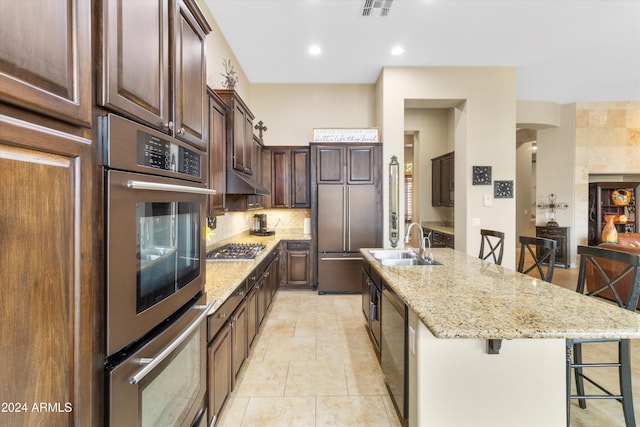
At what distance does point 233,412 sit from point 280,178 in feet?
11.4

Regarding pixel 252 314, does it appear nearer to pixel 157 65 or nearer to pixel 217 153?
pixel 217 153

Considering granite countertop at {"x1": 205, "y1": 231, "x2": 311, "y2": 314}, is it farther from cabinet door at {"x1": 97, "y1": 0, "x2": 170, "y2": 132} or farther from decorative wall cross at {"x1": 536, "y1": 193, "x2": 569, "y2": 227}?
decorative wall cross at {"x1": 536, "y1": 193, "x2": 569, "y2": 227}

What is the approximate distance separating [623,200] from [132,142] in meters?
9.15

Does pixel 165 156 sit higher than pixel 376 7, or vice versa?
pixel 376 7

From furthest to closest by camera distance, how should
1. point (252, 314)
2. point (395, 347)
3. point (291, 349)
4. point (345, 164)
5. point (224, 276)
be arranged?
1. point (345, 164)
2. point (291, 349)
3. point (252, 314)
4. point (224, 276)
5. point (395, 347)

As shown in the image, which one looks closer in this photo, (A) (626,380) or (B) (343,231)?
(A) (626,380)

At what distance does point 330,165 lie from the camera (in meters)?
4.39

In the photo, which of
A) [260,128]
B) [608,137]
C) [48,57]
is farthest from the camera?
[608,137]

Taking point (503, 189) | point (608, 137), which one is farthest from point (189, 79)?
point (608, 137)

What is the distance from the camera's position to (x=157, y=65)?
1083mm

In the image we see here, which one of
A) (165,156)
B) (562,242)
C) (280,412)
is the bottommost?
(280,412)

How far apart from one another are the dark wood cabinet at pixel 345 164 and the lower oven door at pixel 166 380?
3223 mm

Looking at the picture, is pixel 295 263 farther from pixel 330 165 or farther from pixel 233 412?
pixel 233 412

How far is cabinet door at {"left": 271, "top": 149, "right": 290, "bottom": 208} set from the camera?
4.80m
